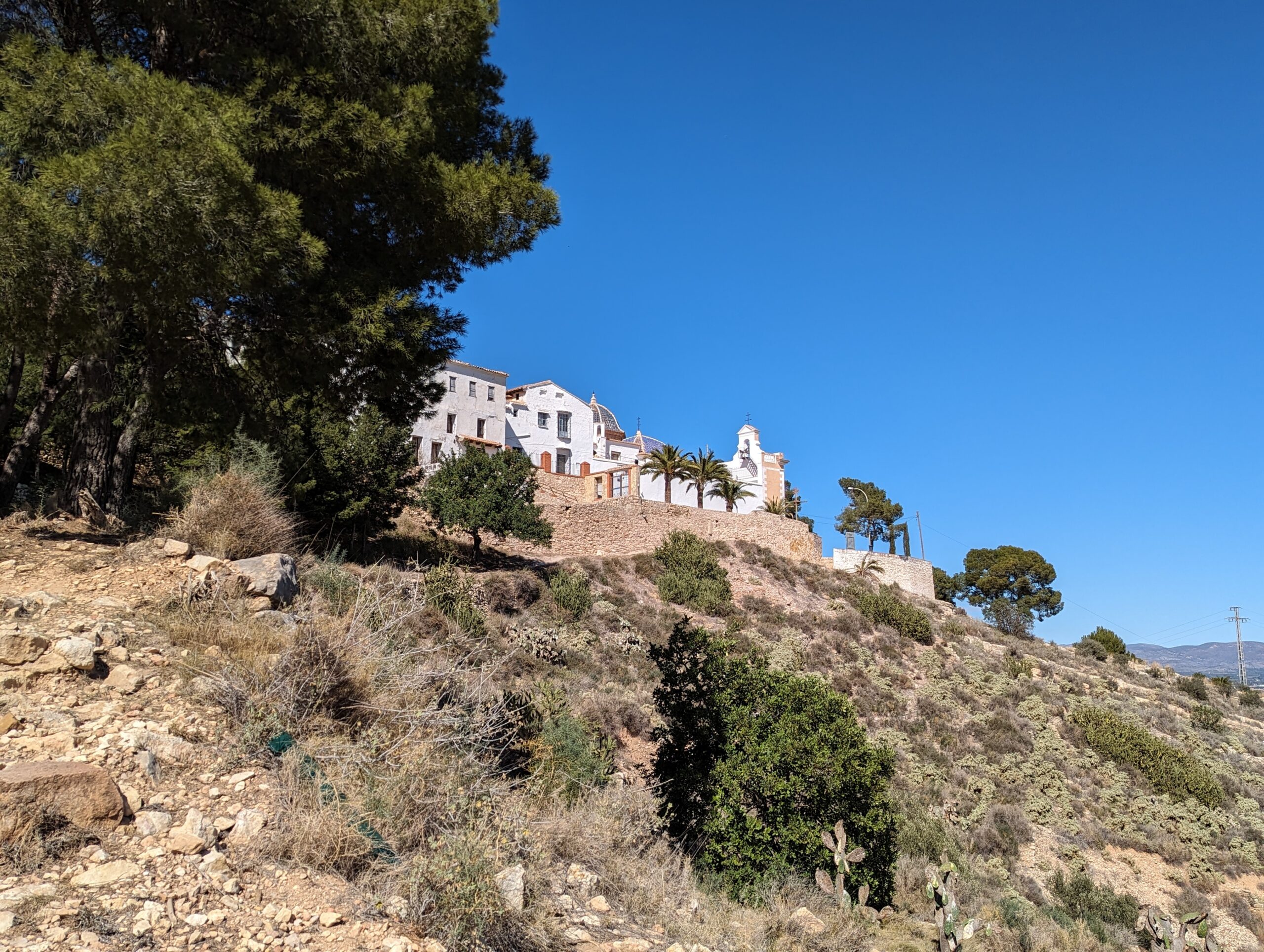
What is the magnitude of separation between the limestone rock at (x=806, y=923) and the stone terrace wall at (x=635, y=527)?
25.7m

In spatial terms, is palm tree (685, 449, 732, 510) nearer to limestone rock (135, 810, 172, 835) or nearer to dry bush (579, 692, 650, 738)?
dry bush (579, 692, 650, 738)

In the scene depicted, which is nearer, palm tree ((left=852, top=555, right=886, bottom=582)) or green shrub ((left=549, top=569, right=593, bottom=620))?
green shrub ((left=549, top=569, right=593, bottom=620))

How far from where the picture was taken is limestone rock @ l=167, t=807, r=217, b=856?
3.91m

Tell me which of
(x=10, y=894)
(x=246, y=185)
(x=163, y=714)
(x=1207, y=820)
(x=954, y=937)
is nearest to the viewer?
(x=10, y=894)

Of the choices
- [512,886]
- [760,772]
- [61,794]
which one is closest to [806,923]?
[760,772]

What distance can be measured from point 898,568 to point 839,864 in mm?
35231

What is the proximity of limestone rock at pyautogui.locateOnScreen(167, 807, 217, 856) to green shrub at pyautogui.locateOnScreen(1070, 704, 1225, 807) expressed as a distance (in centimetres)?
2469

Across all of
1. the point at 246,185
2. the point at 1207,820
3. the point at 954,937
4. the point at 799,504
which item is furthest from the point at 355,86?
the point at 799,504

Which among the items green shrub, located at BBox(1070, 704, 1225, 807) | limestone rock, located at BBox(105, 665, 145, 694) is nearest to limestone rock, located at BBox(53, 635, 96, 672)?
limestone rock, located at BBox(105, 665, 145, 694)

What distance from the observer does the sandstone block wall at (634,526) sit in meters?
34.7

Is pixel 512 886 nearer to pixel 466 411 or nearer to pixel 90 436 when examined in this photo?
pixel 90 436

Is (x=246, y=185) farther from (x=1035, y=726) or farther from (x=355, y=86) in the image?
(x=1035, y=726)

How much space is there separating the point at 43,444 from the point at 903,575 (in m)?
37.5

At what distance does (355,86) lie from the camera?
30.5 feet
